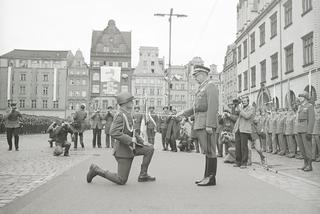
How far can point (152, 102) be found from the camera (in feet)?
297

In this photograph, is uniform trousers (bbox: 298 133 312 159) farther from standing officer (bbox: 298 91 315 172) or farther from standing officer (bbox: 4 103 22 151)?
standing officer (bbox: 4 103 22 151)

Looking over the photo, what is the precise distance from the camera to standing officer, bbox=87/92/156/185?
6852mm

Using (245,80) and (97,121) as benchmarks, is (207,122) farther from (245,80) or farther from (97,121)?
(245,80)

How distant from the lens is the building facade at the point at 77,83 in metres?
89.4

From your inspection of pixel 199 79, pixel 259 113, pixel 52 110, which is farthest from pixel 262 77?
pixel 52 110

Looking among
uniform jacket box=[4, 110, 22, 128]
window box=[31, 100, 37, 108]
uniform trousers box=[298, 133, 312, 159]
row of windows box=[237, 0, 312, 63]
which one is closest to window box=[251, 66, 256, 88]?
row of windows box=[237, 0, 312, 63]

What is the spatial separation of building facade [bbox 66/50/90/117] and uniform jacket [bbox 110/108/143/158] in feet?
273

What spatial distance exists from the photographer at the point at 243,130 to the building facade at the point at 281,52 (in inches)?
286

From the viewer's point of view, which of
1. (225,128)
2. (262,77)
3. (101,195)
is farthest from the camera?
(262,77)

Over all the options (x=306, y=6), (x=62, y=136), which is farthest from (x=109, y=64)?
(x=62, y=136)

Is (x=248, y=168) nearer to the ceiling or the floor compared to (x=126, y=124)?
nearer to the floor

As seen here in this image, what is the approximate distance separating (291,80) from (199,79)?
20.5 meters

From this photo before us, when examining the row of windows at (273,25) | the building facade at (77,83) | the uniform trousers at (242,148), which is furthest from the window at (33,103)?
the uniform trousers at (242,148)

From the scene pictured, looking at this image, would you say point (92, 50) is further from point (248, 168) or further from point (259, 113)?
point (248, 168)
